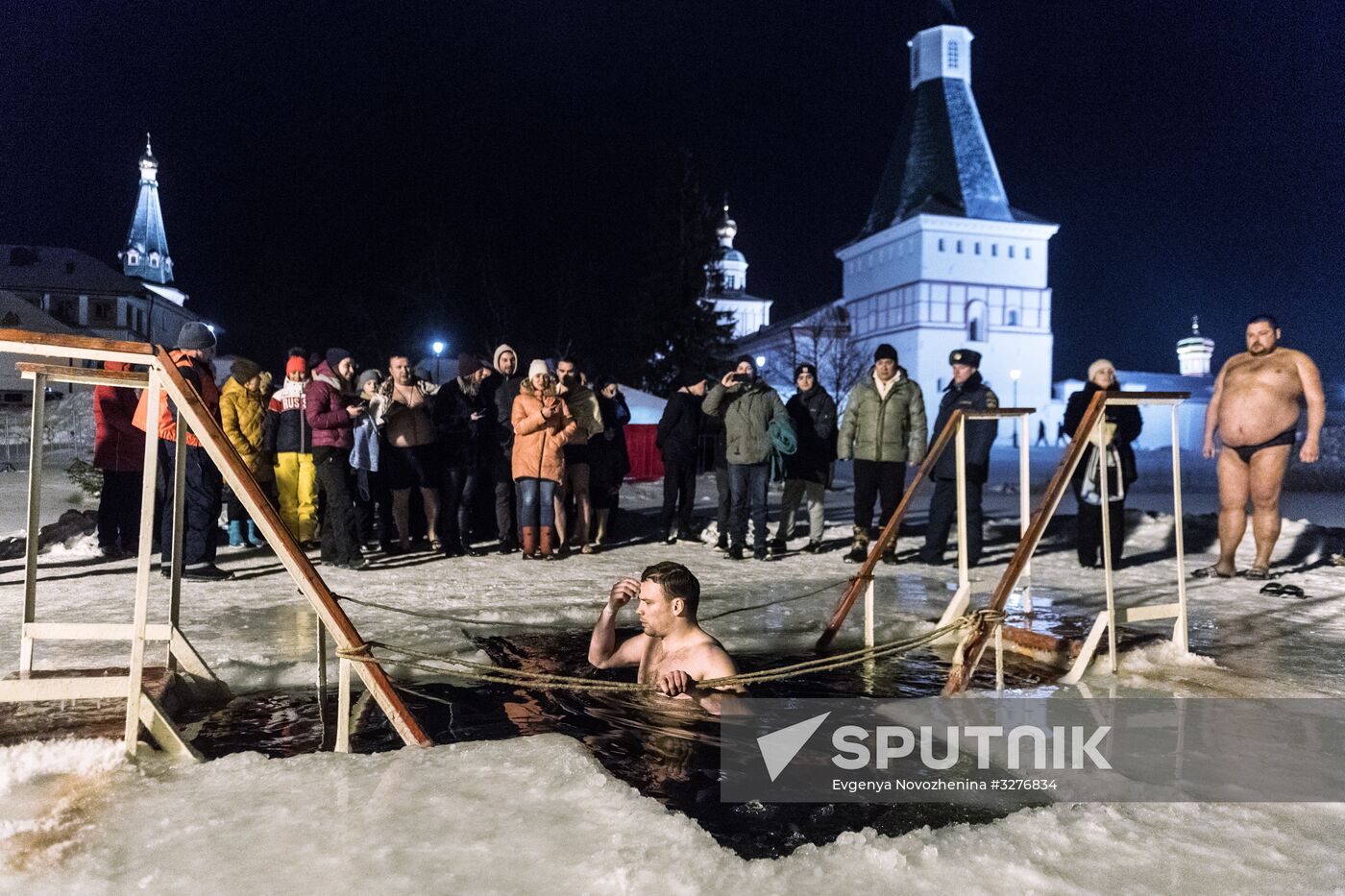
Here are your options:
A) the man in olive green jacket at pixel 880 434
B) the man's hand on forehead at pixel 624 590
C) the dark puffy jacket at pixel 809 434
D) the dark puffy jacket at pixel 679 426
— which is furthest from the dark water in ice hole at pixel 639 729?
the dark puffy jacket at pixel 679 426

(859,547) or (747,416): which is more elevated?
(747,416)

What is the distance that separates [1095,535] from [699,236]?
1500 inches

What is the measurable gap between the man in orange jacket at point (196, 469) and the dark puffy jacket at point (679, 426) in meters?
4.22

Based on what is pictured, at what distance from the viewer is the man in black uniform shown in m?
8.46

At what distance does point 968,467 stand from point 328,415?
5453mm

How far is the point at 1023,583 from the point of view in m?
7.30

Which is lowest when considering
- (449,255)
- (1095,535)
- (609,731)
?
(609,731)

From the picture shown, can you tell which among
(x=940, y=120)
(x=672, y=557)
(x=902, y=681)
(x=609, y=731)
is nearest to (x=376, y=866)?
(x=609, y=731)

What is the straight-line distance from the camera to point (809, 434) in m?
9.89

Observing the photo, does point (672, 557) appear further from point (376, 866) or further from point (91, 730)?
point (376, 866)

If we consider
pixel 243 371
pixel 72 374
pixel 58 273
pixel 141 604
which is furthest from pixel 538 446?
pixel 58 273

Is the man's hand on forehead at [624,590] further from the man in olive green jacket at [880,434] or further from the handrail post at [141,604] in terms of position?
the man in olive green jacket at [880,434]

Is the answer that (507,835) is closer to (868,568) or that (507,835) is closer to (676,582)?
(676,582)

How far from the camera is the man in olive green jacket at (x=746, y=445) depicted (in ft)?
29.6
